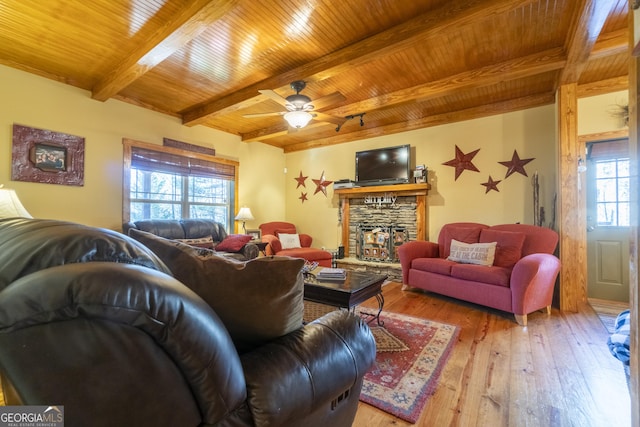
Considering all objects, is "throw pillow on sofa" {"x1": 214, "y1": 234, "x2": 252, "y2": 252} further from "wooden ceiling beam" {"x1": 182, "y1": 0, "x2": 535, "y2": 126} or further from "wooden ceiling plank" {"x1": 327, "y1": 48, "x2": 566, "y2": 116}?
"wooden ceiling plank" {"x1": 327, "y1": 48, "x2": 566, "y2": 116}

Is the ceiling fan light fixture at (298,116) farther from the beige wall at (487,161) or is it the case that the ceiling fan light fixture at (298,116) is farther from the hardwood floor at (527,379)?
the hardwood floor at (527,379)

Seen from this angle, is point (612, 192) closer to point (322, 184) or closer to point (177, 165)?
point (322, 184)

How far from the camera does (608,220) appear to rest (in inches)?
137

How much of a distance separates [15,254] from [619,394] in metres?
2.81

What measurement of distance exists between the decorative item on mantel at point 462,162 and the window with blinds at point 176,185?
12.5ft

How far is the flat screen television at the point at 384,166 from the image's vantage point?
4.58 meters

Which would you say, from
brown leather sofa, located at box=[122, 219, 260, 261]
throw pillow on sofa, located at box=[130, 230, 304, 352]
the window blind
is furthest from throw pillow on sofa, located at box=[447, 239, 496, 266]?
the window blind

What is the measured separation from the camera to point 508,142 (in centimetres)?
393

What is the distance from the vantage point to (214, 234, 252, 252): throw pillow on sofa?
13.1ft

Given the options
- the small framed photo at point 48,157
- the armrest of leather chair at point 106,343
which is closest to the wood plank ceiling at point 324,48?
the small framed photo at point 48,157

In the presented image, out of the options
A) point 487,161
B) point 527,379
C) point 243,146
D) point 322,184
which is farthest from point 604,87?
point 243,146

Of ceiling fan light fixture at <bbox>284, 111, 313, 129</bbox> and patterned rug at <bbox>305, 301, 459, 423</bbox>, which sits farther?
ceiling fan light fixture at <bbox>284, 111, 313, 129</bbox>

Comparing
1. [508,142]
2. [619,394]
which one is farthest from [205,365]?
[508,142]

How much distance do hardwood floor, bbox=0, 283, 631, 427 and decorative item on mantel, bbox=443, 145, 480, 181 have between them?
2228 mm
